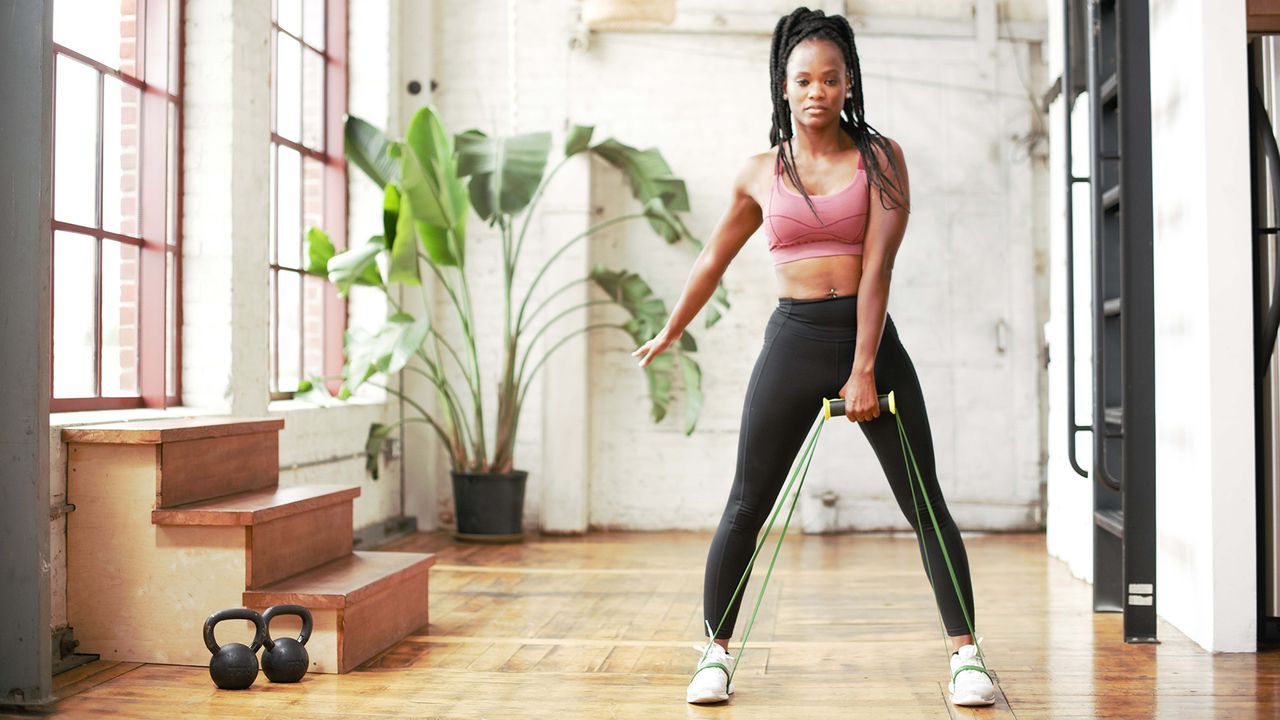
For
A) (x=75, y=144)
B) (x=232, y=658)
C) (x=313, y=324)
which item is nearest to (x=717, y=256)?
(x=232, y=658)

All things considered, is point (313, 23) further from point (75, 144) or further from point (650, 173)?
point (75, 144)

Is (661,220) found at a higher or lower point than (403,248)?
higher

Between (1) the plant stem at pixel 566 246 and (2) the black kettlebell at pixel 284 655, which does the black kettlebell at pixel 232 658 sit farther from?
(1) the plant stem at pixel 566 246

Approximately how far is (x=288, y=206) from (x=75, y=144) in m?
1.42

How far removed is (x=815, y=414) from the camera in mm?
2604

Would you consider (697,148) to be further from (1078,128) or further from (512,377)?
(1078,128)

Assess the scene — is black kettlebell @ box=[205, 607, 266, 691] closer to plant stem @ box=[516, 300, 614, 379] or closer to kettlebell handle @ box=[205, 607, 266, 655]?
kettlebell handle @ box=[205, 607, 266, 655]

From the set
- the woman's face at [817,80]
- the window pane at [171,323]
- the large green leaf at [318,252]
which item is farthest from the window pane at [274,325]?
the woman's face at [817,80]

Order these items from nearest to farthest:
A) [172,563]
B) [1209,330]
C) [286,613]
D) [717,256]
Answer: [717,256]
[286,613]
[172,563]
[1209,330]

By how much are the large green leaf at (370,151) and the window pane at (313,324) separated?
0.59 m

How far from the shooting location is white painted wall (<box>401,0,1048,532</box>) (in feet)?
18.5

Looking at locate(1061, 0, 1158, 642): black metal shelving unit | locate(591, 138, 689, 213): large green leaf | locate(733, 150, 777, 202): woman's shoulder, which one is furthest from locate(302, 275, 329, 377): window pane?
locate(1061, 0, 1158, 642): black metal shelving unit

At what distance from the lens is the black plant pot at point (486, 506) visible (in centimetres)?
528

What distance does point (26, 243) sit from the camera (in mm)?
2633
